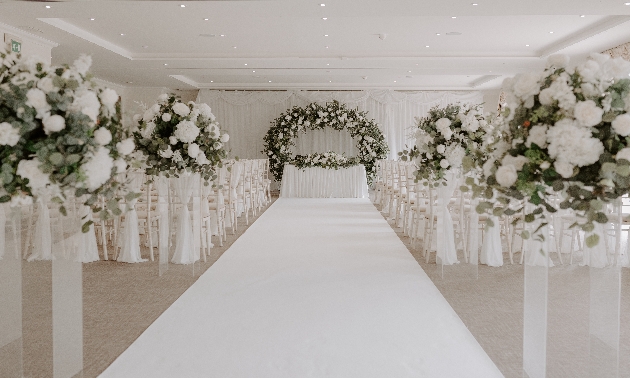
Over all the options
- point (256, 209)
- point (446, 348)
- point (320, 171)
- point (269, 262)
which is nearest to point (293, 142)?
point (320, 171)

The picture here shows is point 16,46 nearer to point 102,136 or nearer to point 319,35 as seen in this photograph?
point 319,35

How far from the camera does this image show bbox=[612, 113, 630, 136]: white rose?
93.5 inches

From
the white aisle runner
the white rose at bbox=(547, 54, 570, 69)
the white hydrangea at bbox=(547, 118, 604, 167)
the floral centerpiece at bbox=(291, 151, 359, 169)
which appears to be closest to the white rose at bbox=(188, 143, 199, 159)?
the white aisle runner

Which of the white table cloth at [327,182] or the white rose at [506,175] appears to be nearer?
the white rose at [506,175]

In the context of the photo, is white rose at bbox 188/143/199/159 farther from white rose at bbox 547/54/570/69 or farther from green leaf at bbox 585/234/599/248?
green leaf at bbox 585/234/599/248

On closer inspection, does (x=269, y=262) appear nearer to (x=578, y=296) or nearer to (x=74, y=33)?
(x=578, y=296)

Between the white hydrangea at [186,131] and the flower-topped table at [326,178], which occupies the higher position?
the white hydrangea at [186,131]

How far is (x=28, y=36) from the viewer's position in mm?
9836

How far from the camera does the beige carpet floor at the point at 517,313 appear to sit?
3.66 meters

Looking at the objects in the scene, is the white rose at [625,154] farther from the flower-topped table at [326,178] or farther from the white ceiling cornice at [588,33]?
the flower-topped table at [326,178]

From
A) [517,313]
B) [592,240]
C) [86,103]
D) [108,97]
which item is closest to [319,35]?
[517,313]

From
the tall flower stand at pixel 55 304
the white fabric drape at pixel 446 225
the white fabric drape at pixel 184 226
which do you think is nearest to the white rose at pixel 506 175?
the tall flower stand at pixel 55 304

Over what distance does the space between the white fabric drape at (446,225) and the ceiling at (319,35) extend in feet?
8.60

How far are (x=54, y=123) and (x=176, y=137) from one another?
3.20 m
